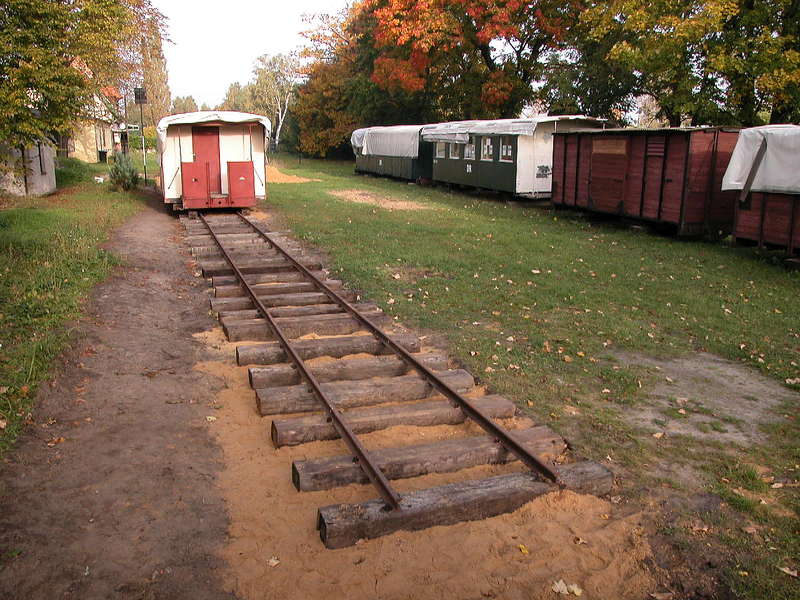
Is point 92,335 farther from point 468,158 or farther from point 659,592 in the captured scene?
point 468,158

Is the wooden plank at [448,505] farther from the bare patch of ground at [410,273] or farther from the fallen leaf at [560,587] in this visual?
the bare patch of ground at [410,273]

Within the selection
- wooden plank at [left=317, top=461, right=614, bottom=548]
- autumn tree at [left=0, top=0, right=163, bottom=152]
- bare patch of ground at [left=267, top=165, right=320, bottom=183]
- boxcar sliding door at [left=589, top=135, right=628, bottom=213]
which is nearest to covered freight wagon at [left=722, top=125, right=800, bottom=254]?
boxcar sliding door at [left=589, top=135, right=628, bottom=213]

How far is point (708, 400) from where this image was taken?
677 centimetres

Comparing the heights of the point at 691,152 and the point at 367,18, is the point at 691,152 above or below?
below

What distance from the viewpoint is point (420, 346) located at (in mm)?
8047

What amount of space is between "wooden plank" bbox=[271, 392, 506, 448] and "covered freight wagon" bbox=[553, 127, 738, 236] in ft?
37.1

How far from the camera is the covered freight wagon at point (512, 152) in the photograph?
75.3ft

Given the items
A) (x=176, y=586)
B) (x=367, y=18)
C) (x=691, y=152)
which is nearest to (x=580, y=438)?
(x=176, y=586)

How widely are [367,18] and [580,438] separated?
154ft

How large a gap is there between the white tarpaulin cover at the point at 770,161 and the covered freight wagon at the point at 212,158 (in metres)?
11.6

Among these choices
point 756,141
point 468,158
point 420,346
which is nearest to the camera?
point 420,346

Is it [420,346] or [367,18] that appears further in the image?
[367,18]

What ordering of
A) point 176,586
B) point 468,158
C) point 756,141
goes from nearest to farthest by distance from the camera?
point 176,586
point 756,141
point 468,158

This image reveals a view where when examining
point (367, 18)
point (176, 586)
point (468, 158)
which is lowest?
point (176, 586)
